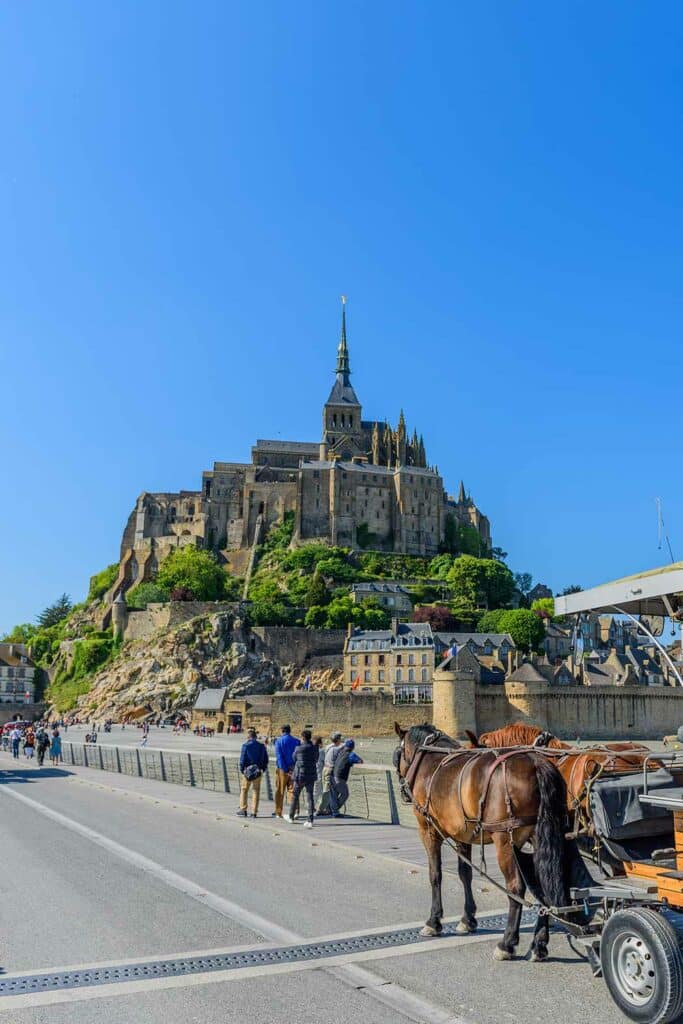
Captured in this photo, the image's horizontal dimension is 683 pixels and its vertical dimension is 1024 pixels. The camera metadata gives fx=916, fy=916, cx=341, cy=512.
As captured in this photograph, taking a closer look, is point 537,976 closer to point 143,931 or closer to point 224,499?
point 143,931

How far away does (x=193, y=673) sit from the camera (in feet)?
254

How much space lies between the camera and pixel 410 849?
446 inches

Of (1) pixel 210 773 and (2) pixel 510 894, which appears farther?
(1) pixel 210 773

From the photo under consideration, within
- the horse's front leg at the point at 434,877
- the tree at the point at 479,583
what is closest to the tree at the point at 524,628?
the tree at the point at 479,583

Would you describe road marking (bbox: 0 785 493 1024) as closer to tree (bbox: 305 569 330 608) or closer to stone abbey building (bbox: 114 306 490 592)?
tree (bbox: 305 569 330 608)

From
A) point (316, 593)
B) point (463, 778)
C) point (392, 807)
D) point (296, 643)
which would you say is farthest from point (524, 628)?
point (463, 778)

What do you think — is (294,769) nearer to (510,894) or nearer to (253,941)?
(253,941)

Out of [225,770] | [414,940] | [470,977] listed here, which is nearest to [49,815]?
[225,770]

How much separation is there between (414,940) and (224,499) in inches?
4178

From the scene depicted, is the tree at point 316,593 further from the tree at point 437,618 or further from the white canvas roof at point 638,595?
the white canvas roof at point 638,595

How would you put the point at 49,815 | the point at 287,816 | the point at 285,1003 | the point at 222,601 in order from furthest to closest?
the point at 222,601, the point at 49,815, the point at 287,816, the point at 285,1003

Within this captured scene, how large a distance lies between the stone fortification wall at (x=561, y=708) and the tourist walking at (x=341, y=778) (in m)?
42.0

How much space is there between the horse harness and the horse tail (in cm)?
17

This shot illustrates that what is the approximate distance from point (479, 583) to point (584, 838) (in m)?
85.4
